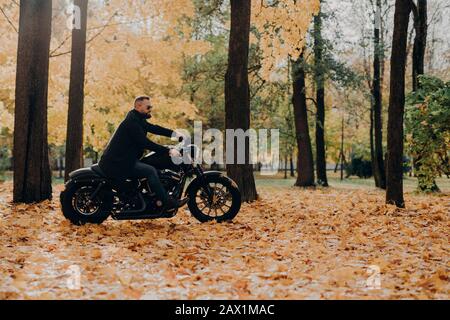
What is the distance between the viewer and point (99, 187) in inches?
A: 305

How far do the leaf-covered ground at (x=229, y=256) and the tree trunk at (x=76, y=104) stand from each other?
10.2ft

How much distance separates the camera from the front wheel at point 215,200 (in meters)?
8.12

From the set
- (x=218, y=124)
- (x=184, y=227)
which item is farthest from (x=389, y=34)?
(x=184, y=227)

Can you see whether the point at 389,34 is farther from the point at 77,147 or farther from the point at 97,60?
the point at 77,147

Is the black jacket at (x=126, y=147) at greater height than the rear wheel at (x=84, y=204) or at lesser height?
greater

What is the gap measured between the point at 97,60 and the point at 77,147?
12.3 feet

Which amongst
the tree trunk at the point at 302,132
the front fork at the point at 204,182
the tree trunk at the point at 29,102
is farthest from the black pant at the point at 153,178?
the tree trunk at the point at 302,132

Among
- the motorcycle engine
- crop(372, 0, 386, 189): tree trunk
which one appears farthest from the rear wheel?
crop(372, 0, 386, 189): tree trunk

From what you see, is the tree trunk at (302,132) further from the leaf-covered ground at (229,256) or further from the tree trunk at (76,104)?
the leaf-covered ground at (229,256)

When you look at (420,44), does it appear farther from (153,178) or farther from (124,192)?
(124,192)

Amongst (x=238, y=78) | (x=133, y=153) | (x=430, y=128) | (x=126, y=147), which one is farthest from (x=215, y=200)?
(x=430, y=128)

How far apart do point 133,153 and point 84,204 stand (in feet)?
3.93

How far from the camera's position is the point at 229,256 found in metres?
5.98

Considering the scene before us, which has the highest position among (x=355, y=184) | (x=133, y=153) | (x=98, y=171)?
(x=133, y=153)
